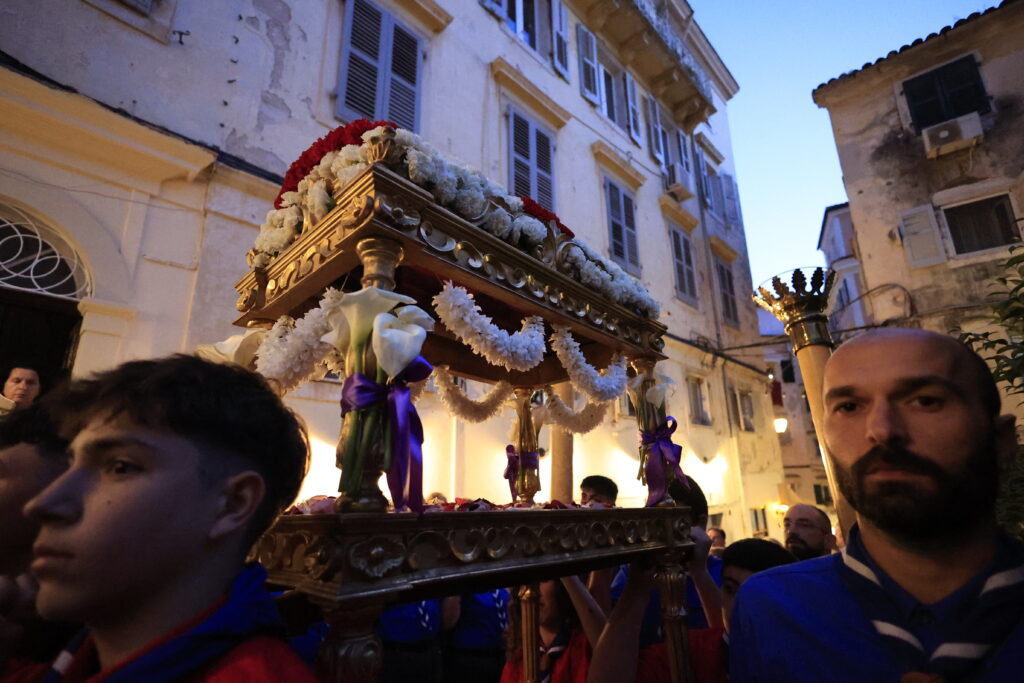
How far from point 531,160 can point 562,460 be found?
5.38 meters

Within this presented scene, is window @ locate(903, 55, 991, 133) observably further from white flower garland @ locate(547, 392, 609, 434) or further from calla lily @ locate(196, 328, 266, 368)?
calla lily @ locate(196, 328, 266, 368)

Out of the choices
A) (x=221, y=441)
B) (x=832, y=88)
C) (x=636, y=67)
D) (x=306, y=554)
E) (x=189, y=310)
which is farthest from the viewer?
(x=636, y=67)

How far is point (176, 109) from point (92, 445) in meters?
5.58

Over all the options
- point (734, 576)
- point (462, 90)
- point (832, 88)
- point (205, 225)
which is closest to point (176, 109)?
point (205, 225)

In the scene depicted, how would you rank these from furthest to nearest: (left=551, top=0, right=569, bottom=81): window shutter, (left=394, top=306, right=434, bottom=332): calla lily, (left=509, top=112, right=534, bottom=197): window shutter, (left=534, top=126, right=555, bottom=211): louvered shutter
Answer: (left=551, top=0, right=569, bottom=81): window shutter < (left=534, top=126, right=555, bottom=211): louvered shutter < (left=509, top=112, right=534, bottom=197): window shutter < (left=394, top=306, right=434, bottom=332): calla lily

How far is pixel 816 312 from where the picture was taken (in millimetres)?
6004

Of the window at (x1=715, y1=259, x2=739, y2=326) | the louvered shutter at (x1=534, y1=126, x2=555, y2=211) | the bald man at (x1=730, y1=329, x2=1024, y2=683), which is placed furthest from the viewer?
the window at (x1=715, y1=259, x2=739, y2=326)

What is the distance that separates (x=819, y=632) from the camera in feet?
4.60

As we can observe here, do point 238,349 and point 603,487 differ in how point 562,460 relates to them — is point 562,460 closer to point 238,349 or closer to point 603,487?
point 603,487

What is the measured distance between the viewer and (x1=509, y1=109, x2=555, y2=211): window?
8.95 m

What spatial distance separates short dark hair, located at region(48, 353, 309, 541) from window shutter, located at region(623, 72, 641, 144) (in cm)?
1246

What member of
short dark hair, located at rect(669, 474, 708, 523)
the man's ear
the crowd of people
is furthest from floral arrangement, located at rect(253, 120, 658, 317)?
the man's ear

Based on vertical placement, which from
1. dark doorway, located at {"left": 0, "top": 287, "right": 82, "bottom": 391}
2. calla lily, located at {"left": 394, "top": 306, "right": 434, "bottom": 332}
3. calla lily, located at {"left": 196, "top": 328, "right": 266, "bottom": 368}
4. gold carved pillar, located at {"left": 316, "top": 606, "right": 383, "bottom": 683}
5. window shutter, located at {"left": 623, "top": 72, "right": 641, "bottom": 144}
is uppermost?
window shutter, located at {"left": 623, "top": 72, "right": 641, "bottom": 144}

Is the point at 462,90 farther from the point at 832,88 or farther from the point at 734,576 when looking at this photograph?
the point at 832,88
